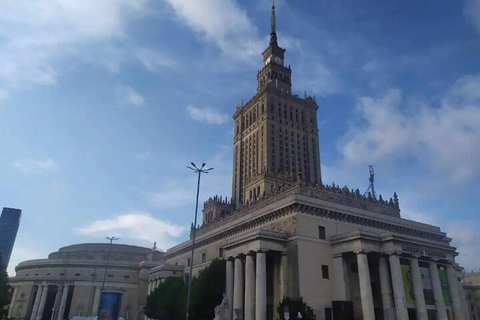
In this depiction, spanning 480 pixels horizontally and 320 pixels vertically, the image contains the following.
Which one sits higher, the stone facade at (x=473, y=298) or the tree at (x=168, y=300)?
the stone facade at (x=473, y=298)

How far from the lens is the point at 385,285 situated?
45062 millimetres

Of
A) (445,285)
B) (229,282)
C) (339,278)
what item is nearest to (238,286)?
(229,282)

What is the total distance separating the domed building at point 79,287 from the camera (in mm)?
95562

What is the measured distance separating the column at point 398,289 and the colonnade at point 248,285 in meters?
12.7

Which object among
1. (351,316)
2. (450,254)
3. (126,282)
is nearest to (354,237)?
(351,316)

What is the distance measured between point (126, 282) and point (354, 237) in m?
74.9

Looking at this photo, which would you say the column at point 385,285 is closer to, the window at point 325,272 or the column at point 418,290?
the column at point 418,290

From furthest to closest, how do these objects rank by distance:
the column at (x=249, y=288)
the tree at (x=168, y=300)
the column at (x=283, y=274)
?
the tree at (x=168, y=300) < the column at (x=283, y=274) < the column at (x=249, y=288)

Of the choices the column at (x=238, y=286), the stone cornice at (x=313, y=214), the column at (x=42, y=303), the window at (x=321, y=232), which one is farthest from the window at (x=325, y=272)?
the column at (x=42, y=303)

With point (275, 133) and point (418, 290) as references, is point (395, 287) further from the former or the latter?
point (275, 133)

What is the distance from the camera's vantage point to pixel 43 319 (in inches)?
3725

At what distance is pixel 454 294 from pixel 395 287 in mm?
11281

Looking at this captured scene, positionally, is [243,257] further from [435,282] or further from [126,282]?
[126,282]

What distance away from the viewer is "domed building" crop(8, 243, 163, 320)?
314 feet
